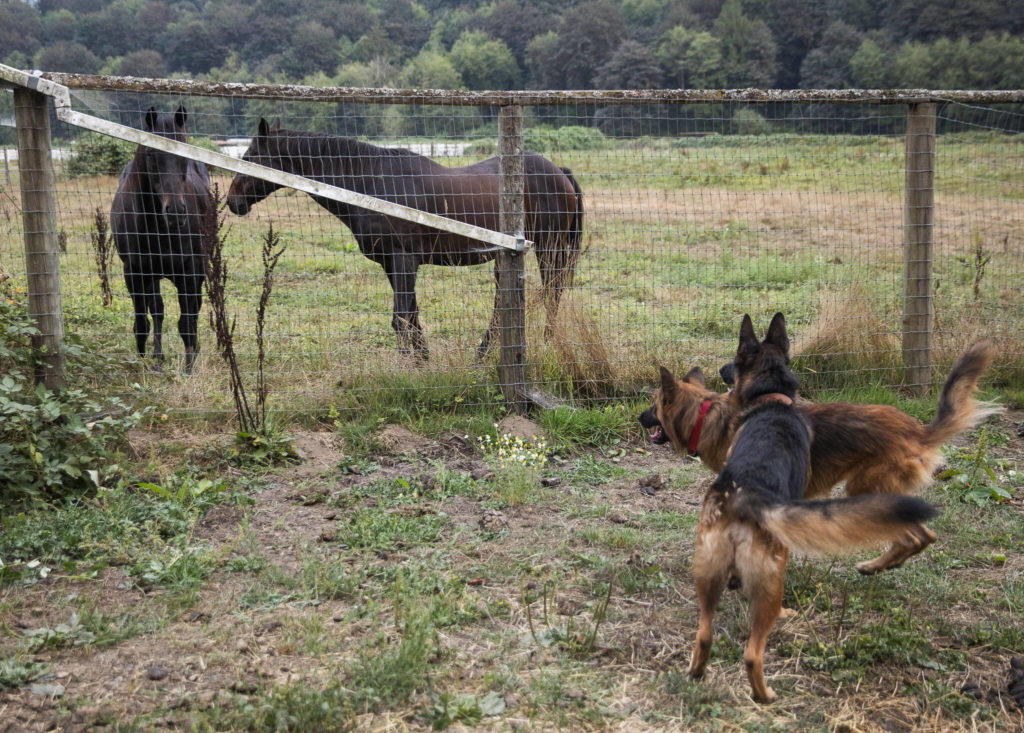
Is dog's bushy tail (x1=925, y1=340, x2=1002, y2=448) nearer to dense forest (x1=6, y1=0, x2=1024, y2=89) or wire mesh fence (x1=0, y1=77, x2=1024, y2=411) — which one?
wire mesh fence (x1=0, y1=77, x2=1024, y2=411)

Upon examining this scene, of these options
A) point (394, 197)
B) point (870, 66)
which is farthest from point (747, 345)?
point (870, 66)

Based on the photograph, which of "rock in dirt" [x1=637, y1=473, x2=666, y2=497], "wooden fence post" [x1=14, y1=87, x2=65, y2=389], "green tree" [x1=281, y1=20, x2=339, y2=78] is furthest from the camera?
"green tree" [x1=281, y1=20, x2=339, y2=78]

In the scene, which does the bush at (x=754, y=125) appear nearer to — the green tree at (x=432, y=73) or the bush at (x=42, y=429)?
the bush at (x=42, y=429)

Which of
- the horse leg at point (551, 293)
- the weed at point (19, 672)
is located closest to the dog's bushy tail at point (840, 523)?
the weed at point (19, 672)

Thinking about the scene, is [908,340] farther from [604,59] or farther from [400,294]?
[604,59]

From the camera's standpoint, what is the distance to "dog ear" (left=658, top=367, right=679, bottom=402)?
173 inches

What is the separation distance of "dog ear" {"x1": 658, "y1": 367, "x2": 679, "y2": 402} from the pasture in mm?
817

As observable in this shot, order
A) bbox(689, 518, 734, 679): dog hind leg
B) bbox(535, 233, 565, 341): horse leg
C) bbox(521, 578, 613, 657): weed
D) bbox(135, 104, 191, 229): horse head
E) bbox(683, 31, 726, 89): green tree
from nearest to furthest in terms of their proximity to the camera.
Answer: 1. bbox(689, 518, 734, 679): dog hind leg
2. bbox(521, 578, 613, 657): weed
3. bbox(135, 104, 191, 229): horse head
4. bbox(535, 233, 565, 341): horse leg
5. bbox(683, 31, 726, 89): green tree

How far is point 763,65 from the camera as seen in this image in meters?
75.8

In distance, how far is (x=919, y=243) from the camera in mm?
6848

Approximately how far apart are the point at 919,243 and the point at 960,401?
126 inches

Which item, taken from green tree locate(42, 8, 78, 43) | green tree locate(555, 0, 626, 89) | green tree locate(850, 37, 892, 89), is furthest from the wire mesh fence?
green tree locate(42, 8, 78, 43)

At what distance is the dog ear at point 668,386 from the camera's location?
438cm

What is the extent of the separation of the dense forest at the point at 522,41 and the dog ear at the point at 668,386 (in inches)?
2642
